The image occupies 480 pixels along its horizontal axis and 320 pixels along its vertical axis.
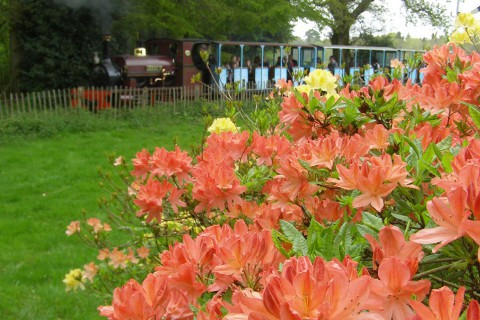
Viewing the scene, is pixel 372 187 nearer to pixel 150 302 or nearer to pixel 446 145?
pixel 446 145

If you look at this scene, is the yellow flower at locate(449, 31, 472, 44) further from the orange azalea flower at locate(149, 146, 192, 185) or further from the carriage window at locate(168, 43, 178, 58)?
the carriage window at locate(168, 43, 178, 58)

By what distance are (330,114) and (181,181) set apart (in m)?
0.55

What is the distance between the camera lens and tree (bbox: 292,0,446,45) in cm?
2023

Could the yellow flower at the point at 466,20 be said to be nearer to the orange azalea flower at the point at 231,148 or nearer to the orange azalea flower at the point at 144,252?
the orange azalea flower at the point at 231,148

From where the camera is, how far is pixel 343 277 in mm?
715

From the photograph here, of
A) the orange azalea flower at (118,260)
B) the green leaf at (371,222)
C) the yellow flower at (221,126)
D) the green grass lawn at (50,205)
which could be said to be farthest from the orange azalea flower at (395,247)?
the orange azalea flower at (118,260)

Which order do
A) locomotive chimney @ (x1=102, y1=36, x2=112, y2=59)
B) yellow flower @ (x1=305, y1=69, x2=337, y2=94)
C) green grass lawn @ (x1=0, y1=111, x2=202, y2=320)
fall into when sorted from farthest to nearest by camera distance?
locomotive chimney @ (x1=102, y1=36, x2=112, y2=59)
green grass lawn @ (x1=0, y1=111, x2=202, y2=320)
yellow flower @ (x1=305, y1=69, x2=337, y2=94)

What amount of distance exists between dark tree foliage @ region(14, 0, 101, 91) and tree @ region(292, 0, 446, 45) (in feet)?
24.2

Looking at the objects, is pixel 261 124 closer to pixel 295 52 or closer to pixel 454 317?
pixel 454 317

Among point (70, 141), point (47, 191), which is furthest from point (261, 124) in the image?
point (70, 141)

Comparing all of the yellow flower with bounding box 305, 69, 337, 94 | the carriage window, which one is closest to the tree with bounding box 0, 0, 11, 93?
the carriage window

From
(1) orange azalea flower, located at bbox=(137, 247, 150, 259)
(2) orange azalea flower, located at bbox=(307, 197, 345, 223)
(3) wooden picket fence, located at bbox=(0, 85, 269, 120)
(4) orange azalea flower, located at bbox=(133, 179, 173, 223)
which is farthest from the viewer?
(3) wooden picket fence, located at bbox=(0, 85, 269, 120)

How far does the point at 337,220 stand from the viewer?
4.01 ft

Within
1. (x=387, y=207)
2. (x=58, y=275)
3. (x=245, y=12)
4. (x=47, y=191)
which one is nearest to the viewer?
(x=387, y=207)
